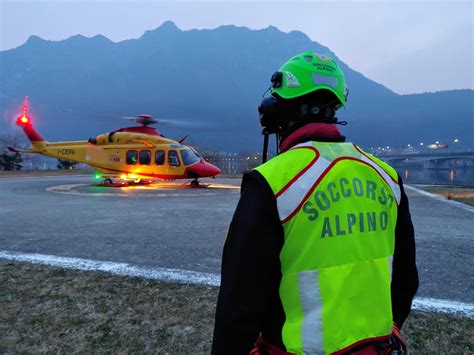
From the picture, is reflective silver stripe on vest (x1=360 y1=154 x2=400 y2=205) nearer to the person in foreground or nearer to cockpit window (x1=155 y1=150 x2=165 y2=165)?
the person in foreground

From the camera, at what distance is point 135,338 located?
9.70 ft

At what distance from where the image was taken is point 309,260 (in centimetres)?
124

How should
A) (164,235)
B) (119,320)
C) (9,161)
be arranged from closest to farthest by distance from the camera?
(119,320), (164,235), (9,161)

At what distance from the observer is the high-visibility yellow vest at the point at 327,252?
49.0 inches

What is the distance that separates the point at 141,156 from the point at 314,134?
58.6 feet

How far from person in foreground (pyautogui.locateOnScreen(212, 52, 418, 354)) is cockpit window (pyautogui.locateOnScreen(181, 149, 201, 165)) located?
16.8m

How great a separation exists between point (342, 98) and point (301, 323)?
1.01 meters

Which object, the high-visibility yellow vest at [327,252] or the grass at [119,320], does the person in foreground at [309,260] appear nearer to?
the high-visibility yellow vest at [327,252]

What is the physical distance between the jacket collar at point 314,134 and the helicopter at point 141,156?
54.4 ft

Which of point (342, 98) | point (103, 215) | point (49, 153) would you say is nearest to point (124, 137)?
point (49, 153)

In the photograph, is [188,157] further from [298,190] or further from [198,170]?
[298,190]

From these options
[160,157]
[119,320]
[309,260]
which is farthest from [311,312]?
[160,157]

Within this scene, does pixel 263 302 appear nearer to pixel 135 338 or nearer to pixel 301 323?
pixel 301 323

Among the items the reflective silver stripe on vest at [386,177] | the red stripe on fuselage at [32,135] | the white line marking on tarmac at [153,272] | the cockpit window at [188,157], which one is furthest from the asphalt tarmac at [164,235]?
the red stripe on fuselage at [32,135]
